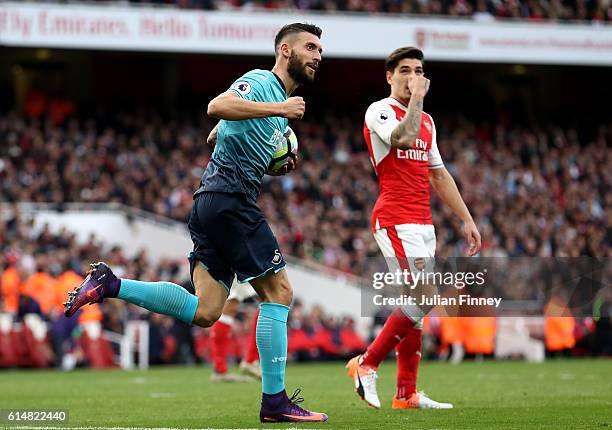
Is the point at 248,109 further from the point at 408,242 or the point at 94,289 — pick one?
the point at 408,242

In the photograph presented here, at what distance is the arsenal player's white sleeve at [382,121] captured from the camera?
27.6ft

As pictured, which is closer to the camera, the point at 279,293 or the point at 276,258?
the point at 276,258

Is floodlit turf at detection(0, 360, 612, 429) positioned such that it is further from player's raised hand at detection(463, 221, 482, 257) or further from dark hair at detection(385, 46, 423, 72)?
dark hair at detection(385, 46, 423, 72)

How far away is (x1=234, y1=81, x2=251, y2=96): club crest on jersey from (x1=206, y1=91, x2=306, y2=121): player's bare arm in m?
0.14

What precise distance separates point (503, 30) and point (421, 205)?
964 inches

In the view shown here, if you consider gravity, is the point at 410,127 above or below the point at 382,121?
below

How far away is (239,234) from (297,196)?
20645mm

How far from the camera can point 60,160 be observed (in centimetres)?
2639

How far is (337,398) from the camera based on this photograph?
998 cm

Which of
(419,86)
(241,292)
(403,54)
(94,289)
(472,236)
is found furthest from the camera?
(241,292)

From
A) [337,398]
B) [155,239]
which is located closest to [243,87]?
[337,398]

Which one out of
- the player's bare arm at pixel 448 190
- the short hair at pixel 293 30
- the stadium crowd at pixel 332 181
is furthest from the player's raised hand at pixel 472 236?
the stadium crowd at pixel 332 181

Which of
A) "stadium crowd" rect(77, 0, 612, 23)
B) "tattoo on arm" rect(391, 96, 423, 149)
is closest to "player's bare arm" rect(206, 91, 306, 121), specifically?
"tattoo on arm" rect(391, 96, 423, 149)

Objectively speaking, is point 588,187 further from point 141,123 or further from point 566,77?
point 141,123
